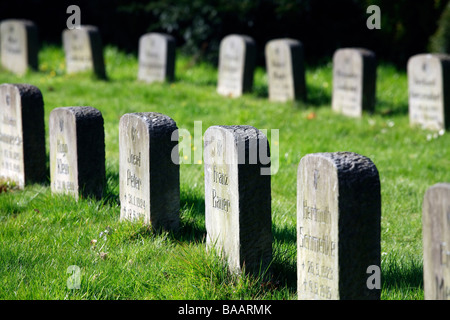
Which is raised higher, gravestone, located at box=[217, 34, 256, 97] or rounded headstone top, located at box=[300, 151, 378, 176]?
gravestone, located at box=[217, 34, 256, 97]

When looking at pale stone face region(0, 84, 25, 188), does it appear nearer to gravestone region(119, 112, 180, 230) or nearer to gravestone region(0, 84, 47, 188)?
gravestone region(0, 84, 47, 188)

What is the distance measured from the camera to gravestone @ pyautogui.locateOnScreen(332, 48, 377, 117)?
8.63m

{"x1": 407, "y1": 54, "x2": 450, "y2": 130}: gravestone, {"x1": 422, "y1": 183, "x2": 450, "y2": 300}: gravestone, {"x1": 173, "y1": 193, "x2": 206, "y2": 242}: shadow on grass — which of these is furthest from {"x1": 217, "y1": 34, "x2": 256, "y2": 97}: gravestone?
{"x1": 422, "y1": 183, "x2": 450, "y2": 300}: gravestone

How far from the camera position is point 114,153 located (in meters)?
6.60

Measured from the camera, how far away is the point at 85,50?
10.3 meters

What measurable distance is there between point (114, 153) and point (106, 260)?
2.85 metres

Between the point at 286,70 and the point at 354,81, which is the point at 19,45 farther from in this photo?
the point at 354,81

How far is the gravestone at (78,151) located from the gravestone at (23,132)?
376 mm

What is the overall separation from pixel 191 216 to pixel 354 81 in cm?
484

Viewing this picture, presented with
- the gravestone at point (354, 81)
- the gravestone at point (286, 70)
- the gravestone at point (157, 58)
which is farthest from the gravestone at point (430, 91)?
the gravestone at point (157, 58)

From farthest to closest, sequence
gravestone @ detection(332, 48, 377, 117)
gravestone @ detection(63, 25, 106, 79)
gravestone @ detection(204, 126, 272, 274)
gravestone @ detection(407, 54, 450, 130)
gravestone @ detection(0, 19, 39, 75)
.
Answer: gravestone @ detection(0, 19, 39, 75), gravestone @ detection(63, 25, 106, 79), gravestone @ detection(332, 48, 377, 117), gravestone @ detection(407, 54, 450, 130), gravestone @ detection(204, 126, 272, 274)

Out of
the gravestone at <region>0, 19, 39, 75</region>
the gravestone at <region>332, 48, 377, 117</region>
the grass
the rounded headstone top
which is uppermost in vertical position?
the gravestone at <region>0, 19, 39, 75</region>

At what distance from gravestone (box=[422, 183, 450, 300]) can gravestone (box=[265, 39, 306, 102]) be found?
21.0 ft

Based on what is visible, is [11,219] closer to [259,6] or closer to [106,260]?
[106,260]
